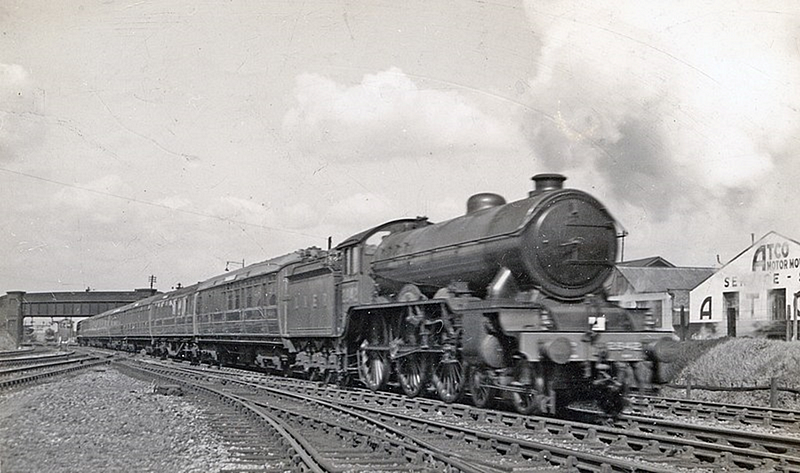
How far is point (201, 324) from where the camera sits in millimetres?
27172

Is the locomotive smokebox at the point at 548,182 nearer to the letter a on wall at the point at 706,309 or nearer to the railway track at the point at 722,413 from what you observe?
the railway track at the point at 722,413

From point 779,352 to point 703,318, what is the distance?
1748 centimetres

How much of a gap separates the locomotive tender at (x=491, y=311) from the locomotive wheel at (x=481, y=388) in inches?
0.9

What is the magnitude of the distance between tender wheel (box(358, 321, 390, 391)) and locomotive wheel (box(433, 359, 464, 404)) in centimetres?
170

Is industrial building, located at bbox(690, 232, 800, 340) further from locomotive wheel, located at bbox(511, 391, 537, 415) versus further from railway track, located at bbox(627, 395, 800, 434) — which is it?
locomotive wheel, located at bbox(511, 391, 537, 415)

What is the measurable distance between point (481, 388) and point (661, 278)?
33756 millimetres

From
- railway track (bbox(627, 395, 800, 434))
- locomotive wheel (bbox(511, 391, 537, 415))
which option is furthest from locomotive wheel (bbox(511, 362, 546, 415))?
railway track (bbox(627, 395, 800, 434))

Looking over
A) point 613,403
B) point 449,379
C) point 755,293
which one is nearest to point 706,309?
point 755,293

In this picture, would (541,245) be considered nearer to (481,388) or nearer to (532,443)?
(481,388)

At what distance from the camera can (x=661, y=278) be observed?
4219 centimetres

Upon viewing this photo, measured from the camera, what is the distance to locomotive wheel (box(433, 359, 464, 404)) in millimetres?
11711

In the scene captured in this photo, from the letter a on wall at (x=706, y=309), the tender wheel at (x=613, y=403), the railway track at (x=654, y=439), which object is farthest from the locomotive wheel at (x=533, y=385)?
the letter a on wall at (x=706, y=309)

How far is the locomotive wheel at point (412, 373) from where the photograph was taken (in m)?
12.8

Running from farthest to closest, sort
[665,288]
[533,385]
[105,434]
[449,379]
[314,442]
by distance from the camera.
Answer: [665,288] < [449,379] < [533,385] < [105,434] < [314,442]
